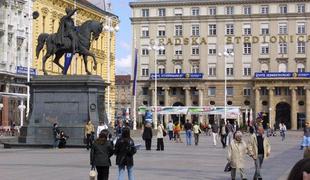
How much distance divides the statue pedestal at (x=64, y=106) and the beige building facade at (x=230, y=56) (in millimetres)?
71636

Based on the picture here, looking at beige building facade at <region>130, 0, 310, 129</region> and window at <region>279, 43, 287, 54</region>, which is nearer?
beige building facade at <region>130, 0, 310, 129</region>

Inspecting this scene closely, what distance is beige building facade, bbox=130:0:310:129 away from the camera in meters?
108

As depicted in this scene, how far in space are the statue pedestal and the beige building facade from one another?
7164cm

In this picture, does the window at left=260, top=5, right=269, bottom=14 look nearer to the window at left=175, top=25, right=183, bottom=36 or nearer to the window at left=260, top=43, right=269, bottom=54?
the window at left=260, top=43, right=269, bottom=54

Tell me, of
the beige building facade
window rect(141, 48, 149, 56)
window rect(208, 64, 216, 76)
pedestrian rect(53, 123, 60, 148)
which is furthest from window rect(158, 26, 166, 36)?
pedestrian rect(53, 123, 60, 148)

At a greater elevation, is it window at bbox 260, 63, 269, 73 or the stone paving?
window at bbox 260, 63, 269, 73

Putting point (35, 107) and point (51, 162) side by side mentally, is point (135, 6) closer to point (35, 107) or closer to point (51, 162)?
point (35, 107)

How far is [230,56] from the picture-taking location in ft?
361

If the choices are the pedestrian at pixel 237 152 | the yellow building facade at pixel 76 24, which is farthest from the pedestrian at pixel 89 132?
the yellow building facade at pixel 76 24

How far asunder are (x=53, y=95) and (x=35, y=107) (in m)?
1.21

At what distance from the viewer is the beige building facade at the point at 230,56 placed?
108 m

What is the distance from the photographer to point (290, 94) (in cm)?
10794

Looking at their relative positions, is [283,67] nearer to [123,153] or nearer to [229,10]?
[229,10]

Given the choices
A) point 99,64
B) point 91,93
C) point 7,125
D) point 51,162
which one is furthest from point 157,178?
point 99,64
